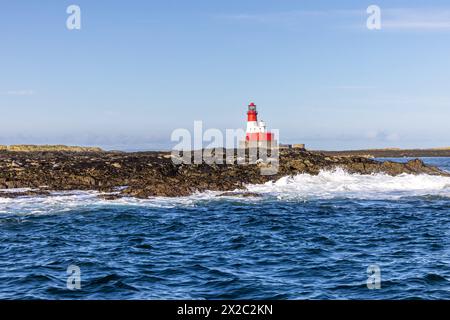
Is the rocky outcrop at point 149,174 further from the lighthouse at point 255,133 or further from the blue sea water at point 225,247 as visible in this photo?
the lighthouse at point 255,133

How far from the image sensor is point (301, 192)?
101 feet

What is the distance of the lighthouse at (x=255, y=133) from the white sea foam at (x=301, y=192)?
69.3 ft

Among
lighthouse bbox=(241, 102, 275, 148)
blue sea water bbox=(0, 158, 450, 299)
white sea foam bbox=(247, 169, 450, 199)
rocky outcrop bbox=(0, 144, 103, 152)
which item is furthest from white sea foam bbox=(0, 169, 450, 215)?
rocky outcrop bbox=(0, 144, 103, 152)

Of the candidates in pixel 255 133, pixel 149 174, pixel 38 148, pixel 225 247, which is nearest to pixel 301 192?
pixel 149 174

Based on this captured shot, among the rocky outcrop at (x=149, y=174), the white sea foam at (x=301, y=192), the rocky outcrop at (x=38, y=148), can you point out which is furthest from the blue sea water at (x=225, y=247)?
the rocky outcrop at (x=38, y=148)

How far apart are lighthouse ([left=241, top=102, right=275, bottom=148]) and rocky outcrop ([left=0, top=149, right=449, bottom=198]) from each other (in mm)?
18871

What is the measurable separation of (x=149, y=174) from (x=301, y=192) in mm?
10019

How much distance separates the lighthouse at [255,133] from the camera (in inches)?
2341

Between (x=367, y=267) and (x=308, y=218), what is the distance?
8593mm

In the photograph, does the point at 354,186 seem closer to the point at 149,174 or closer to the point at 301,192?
the point at 301,192

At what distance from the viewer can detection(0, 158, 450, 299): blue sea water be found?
11.6m
